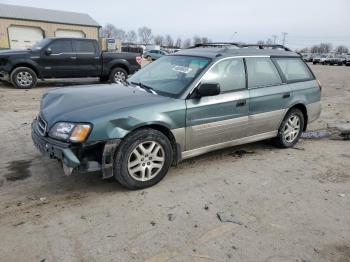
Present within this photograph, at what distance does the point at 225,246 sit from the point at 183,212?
26.8 inches

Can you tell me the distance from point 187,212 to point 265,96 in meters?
2.43

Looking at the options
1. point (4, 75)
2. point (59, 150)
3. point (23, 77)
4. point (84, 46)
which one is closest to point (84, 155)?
point (59, 150)

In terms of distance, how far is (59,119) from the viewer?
147 inches

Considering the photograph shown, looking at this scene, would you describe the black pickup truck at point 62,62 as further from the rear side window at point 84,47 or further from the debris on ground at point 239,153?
the debris on ground at point 239,153

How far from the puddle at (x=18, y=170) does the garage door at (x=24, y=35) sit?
33.1 m

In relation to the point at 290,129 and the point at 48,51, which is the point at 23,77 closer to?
the point at 48,51

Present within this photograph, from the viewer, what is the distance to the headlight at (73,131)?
3559 millimetres

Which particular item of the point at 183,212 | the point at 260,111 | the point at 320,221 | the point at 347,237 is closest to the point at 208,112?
the point at 260,111

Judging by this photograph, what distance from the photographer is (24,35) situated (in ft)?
114

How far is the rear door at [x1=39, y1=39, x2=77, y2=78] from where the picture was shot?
11516mm

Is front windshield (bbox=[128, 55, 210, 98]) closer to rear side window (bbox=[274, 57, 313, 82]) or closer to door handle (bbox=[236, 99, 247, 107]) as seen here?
door handle (bbox=[236, 99, 247, 107])

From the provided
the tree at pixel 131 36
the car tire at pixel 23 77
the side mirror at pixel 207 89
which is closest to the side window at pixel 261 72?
the side mirror at pixel 207 89

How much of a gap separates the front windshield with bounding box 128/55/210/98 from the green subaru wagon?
0.06 feet

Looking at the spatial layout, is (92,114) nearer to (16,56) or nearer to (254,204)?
(254,204)
